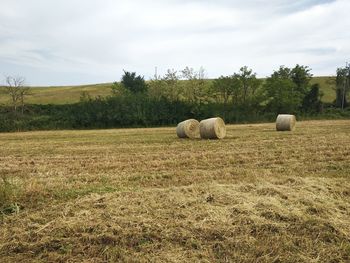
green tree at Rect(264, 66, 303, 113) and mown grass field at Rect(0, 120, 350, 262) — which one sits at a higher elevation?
green tree at Rect(264, 66, 303, 113)

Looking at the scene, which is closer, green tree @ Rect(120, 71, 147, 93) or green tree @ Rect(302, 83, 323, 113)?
green tree @ Rect(302, 83, 323, 113)

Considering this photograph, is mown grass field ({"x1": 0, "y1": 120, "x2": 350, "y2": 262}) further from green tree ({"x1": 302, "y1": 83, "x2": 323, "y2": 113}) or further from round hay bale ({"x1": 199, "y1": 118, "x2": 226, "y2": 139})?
green tree ({"x1": 302, "y1": 83, "x2": 323, "y2": 113})

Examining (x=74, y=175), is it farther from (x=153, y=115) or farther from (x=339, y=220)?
(x=153, y=115)

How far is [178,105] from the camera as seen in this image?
41.5 m

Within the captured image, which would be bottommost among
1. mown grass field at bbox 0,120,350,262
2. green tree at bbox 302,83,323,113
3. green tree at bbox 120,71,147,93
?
mown grass field at bbox 0,120,350,262

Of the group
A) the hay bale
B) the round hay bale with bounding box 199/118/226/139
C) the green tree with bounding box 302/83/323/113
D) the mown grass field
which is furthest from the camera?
the green tree with bounding box 302/83/323/113

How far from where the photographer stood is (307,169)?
987 centimetres

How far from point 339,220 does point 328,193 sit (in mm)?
1458

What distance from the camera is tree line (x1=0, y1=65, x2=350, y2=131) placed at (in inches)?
1576

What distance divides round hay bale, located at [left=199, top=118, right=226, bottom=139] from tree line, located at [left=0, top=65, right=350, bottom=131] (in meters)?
20.4

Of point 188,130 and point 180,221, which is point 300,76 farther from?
point 180,221

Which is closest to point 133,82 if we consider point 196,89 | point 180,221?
point 196,89

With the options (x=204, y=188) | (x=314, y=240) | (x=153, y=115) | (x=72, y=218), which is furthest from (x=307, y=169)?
(x=153, y=115)

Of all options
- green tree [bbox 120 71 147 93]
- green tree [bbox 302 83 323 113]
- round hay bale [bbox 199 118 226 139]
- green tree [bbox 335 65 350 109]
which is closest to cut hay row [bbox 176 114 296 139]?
round hay bale [bbox 199 118 226 139]
